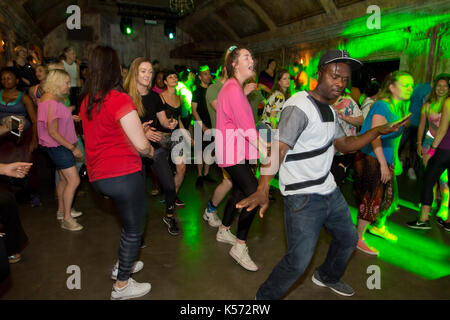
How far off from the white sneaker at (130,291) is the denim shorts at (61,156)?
169 centimetres

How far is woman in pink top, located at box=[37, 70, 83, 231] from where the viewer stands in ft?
11.1

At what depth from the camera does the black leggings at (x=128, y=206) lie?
2.15 meters

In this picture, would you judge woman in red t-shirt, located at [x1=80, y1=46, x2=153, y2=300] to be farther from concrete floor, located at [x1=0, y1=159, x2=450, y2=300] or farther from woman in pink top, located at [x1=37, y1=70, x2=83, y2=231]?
woman in pink top, located at [x1=37, y1=70, x2=83, y2=231]

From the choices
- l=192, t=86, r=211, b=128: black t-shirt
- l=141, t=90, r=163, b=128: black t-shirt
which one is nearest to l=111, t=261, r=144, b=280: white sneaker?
l=141, t=90, r=163, b=128: black t-shirt

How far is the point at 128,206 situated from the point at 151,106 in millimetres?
1379

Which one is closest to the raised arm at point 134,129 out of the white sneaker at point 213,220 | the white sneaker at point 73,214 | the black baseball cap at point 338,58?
the black baseball cap at point 338,58

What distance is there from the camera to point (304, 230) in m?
1.98

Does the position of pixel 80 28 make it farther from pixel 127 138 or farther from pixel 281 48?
pixel 127 138

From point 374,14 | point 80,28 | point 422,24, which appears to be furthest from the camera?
point 80,28

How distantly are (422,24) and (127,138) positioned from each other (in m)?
7.68

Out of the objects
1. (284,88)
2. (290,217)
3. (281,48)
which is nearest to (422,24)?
(284,88)

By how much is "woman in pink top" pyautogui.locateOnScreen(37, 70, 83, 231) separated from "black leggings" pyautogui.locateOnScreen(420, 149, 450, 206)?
4066 mm

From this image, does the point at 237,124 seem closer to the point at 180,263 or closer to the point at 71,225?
the point at 180,263

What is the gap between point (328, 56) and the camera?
6.62 ft
